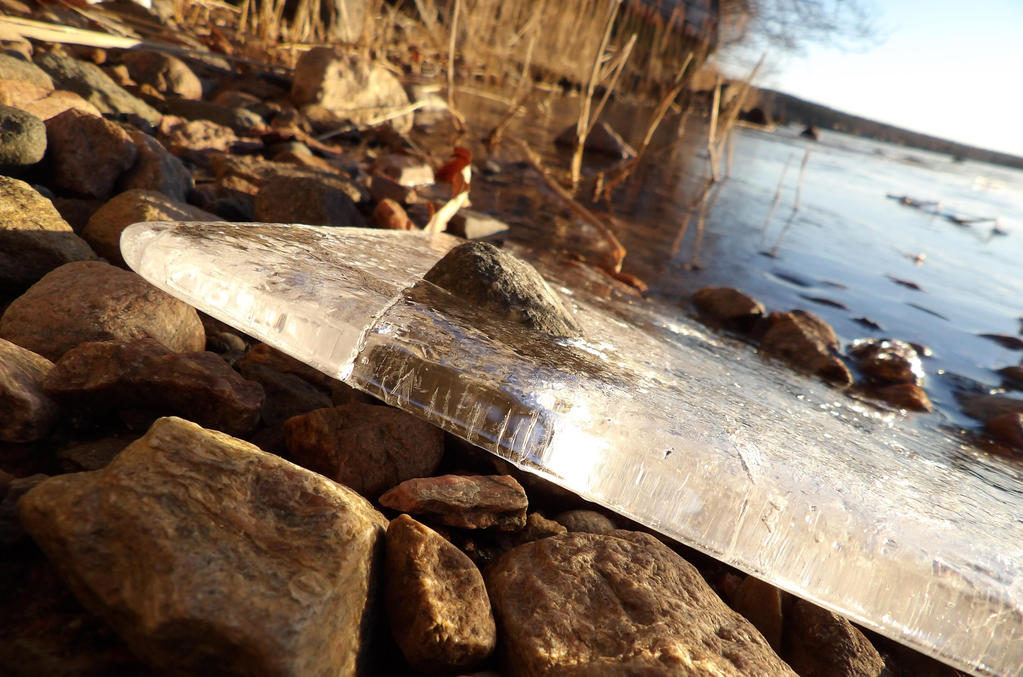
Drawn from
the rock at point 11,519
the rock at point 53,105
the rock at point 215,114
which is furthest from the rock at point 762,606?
the rock at point 215,114

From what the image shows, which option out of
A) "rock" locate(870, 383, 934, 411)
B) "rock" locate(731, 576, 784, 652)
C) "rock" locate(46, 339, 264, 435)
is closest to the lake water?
"rock" locate(870, 383, 934, 411)

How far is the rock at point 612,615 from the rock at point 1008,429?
197 centimetres

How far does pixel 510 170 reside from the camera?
194 inches

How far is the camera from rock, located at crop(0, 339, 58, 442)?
970 mm

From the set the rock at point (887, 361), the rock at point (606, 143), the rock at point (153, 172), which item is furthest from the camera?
the rock at point (606, 143)

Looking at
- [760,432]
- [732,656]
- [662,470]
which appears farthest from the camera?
[760,432]

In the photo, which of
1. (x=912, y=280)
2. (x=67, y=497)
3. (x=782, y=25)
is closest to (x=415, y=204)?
(x=67, y=497)

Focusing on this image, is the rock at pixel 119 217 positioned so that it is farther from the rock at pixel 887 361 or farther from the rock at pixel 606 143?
the rock at pixel 606 143

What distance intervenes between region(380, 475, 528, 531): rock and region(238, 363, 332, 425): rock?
31 centimetres

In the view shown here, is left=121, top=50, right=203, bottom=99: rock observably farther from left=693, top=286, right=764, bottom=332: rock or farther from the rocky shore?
left=693, top=286, right=764, bottom=332: rock

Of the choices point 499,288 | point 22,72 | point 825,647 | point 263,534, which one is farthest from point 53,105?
point 825,647

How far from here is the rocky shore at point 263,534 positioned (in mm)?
714

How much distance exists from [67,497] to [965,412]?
118 inches

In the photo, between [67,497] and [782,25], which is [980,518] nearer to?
[67,497]
